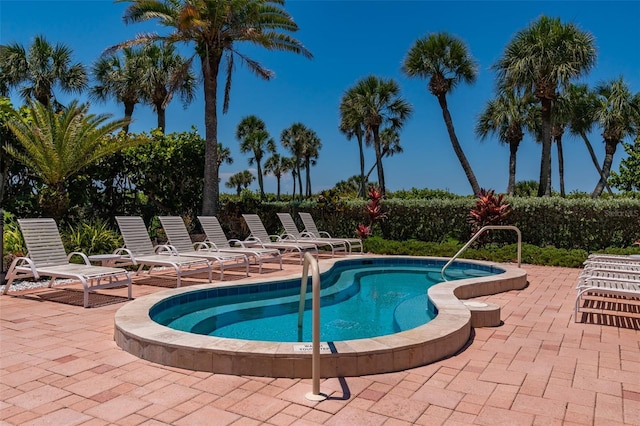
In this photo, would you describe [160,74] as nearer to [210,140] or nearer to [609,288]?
[210,140]

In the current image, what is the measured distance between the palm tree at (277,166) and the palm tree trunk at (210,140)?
131 ft

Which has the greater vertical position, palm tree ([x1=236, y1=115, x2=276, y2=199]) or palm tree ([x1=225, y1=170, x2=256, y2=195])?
palm tree ([x1=236, y1=115, x2=276, y2=199])

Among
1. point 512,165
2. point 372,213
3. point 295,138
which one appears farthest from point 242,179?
point 372,213

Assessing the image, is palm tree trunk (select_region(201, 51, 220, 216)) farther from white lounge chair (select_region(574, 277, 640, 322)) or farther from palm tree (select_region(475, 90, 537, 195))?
palm tree (select_region(475, 90, 537, 195))

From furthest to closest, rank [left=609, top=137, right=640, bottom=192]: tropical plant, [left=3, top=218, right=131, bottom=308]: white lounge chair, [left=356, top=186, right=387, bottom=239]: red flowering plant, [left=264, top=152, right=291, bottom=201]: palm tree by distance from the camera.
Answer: [left=264, top=152, right=291, bottom=201]: palm tree < [left=609, top=137, right=640, bottom=192]: tropical plant < [left=356, top=186, right=387, bottom=239]: red flowering plant < [left=3, top=218, right=131, bottom=308]: white lounge chair

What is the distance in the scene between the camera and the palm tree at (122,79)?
20.6 meters

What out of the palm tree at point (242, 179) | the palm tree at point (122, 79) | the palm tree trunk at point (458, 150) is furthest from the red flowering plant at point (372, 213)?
the palm tree at point (242, 179)

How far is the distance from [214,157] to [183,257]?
19.6ft

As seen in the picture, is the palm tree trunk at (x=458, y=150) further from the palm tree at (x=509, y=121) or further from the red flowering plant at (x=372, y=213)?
the palm tree at (x=509, y=121)

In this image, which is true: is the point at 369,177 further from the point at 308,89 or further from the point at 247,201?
the point at 247,201

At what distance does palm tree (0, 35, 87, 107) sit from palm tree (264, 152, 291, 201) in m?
33.3

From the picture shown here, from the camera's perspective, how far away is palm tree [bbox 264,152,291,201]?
5475 centimetres

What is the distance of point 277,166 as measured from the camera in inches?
2170

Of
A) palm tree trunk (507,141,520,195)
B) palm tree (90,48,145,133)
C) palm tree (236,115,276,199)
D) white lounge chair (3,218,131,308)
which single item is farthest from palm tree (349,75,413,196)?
palm tree (236,115,276,199)
